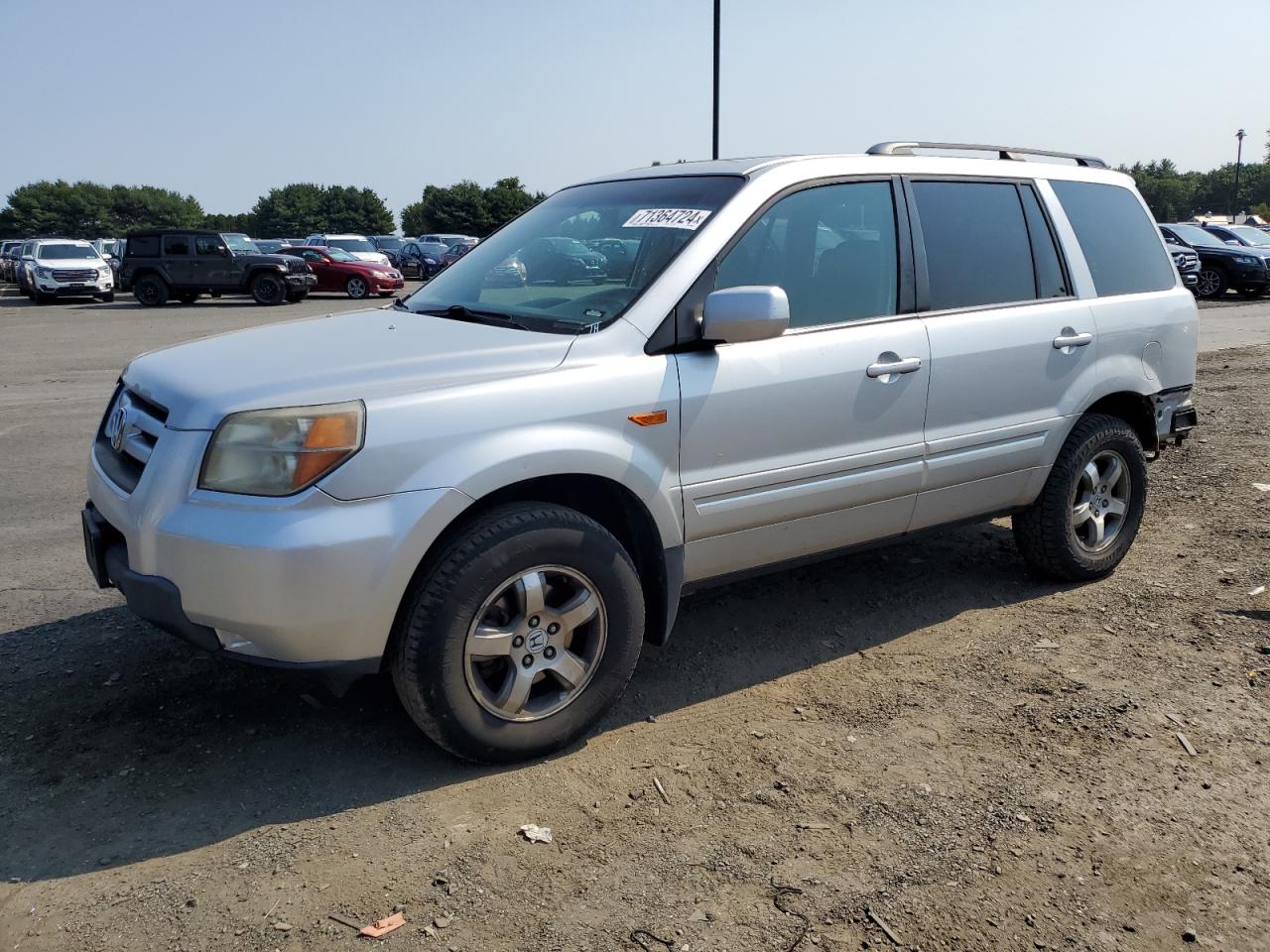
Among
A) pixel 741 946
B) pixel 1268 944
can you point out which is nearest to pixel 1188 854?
pixel 1268 944

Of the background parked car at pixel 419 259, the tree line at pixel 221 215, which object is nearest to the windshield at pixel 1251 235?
the background parked car at pixel 419 259

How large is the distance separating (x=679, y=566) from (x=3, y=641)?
108 inches

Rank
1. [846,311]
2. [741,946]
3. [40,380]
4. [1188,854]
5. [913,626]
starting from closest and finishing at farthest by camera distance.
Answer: [741,946] < [1188,854] < [846,311] < [913,626] < [40,380]

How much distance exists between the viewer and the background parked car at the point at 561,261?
3910mm

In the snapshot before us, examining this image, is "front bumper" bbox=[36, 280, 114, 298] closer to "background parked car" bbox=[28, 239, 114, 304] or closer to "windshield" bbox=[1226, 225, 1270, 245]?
"background parked car" bbox=[28, 239, 114, 304]

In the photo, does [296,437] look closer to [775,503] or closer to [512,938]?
[512,938]

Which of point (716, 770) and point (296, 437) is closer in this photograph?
point (296, 437)

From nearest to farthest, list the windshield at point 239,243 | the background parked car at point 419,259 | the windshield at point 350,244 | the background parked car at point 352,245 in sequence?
the windshield at point 239,243 < the background parked car at point 352,245 < the windshield at point 350,244 < the background parked car at point 419,259

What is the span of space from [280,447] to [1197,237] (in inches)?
1000

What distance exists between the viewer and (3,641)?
427 centimetres

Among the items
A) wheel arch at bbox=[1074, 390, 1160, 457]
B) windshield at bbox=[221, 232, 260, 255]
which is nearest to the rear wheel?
wheel arch at bbox=[1074, 390, 1160, 457]

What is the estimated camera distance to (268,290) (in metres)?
25.8

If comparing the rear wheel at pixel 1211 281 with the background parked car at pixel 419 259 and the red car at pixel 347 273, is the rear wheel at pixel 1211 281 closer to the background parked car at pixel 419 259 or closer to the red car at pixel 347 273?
the red car at pixel 347 273

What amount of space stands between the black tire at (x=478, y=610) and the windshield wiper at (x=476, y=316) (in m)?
0.77
